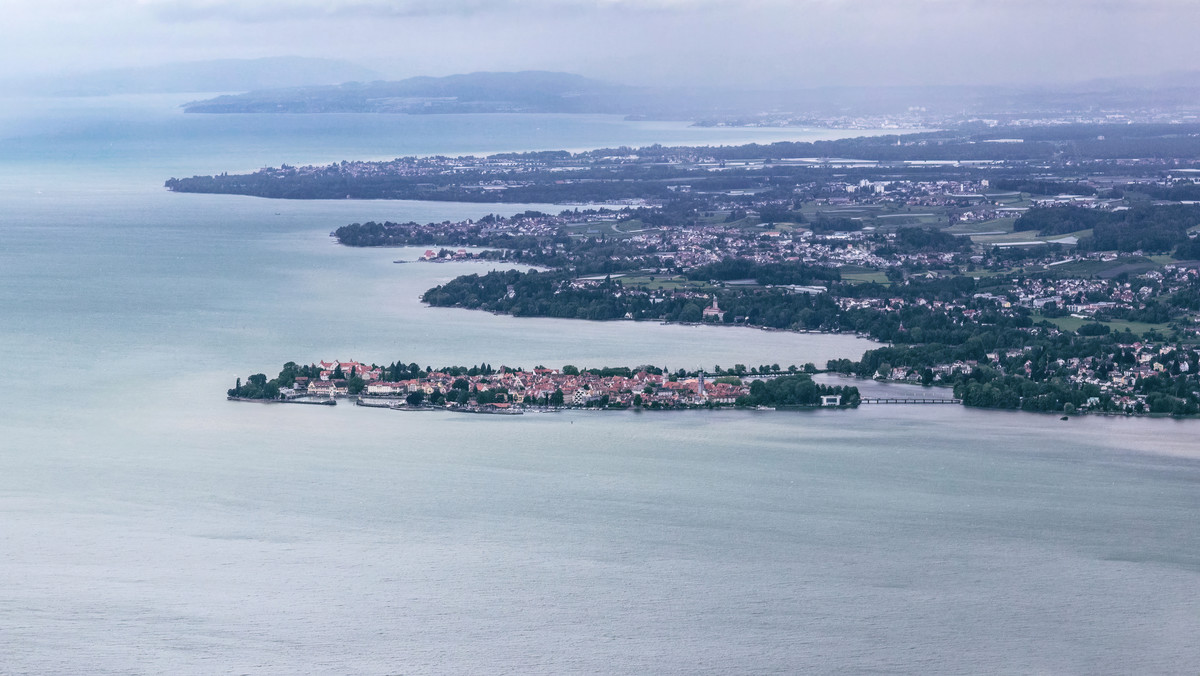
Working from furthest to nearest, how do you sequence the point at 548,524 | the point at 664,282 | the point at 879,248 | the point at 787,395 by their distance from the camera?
the point at 879,248, the point at 664,282, the point at 787,395, the point at 548,524

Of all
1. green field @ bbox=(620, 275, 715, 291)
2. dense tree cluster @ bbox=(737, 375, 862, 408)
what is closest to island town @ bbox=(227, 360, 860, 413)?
dense tree cluster @ bbox=(737, 375, 862, 408)

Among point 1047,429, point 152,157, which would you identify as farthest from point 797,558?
point 152,157

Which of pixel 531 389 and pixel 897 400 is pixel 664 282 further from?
pixel 531 389

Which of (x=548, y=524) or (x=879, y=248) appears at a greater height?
(x=879, y=248)

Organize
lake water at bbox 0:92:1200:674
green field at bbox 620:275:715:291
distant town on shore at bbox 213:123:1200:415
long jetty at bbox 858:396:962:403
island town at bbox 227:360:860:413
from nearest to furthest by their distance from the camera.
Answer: lake water at bbox 0:92:1200:674, island town at bbox 227:360:860:413, long jetty at bbox 858:396:962:403, distant town on shore at bbox 213:123:1200:415, green field at bbox 620:275:715:291

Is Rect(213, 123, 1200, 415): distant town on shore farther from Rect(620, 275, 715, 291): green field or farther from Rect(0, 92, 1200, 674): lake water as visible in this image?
Rect(0, 92, 1200, 674): lake water

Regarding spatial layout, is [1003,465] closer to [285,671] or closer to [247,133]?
[285,671]

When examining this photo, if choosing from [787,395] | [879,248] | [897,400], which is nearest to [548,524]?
[787,395]

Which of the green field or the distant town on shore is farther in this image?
the green field

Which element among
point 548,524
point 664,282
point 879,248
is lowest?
point 548,524
